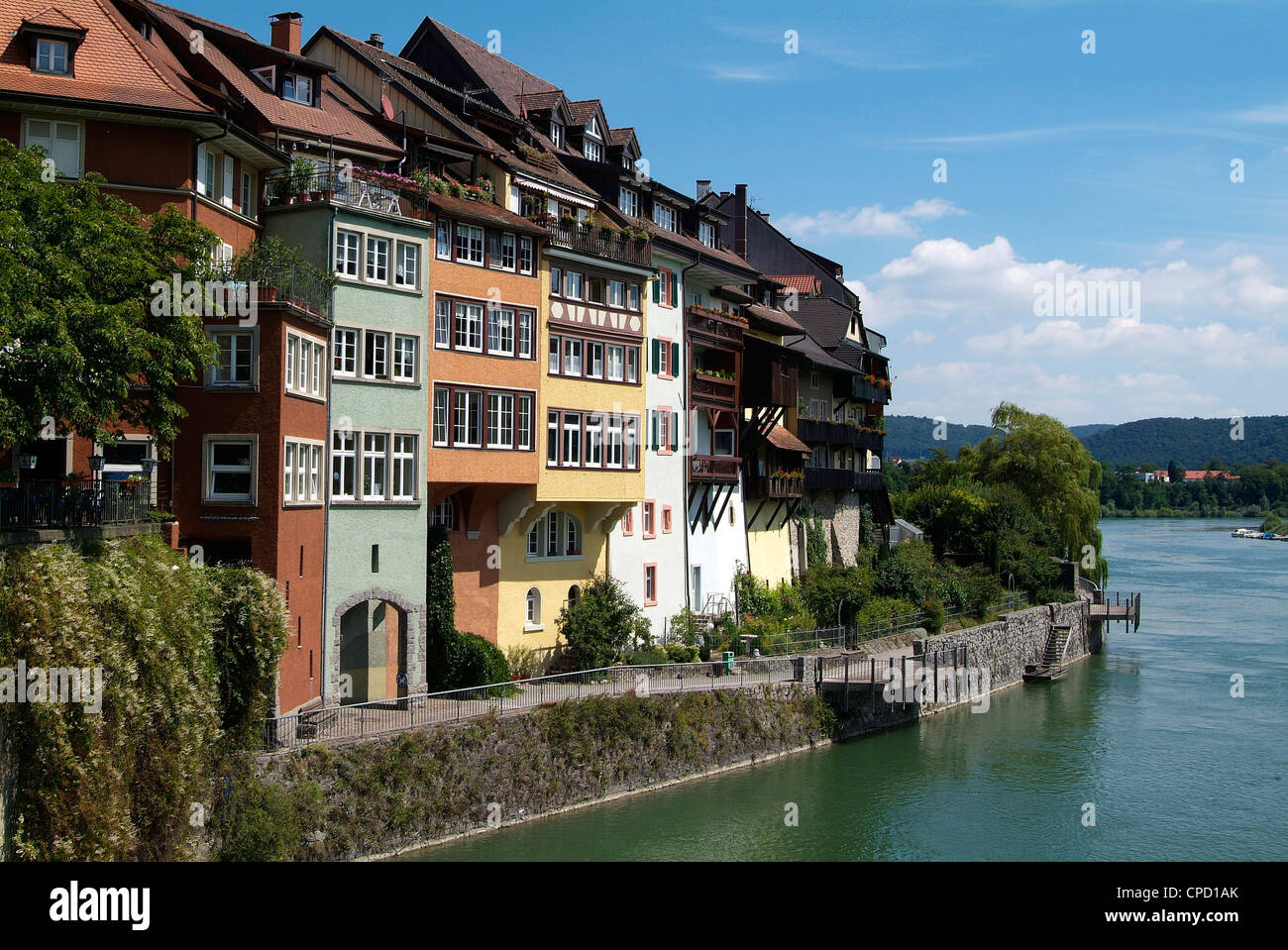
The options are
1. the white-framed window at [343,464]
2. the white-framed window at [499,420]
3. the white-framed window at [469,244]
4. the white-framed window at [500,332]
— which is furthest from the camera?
the white-framed window at [500,332]

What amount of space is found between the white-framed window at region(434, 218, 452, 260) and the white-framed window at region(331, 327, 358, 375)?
417 centimetres

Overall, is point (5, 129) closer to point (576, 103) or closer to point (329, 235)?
point (329, 235)

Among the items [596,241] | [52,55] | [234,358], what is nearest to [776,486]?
[596,241]

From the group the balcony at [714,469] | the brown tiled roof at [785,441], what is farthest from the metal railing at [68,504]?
the brown tiled roof at [785,441]

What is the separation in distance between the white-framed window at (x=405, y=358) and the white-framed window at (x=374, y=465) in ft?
5.69

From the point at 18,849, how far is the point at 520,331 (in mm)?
21965

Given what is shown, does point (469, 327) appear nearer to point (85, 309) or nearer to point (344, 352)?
point (344, 352)

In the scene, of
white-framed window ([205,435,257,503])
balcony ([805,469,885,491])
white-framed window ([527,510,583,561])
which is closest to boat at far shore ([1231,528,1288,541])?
balcony ([805,469,885,491])

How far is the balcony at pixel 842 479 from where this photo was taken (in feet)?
195

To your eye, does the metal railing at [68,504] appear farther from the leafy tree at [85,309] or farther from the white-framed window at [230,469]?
the white-framed window at [230,469]

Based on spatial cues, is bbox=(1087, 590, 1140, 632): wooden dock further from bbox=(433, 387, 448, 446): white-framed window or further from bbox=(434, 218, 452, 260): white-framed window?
bbox=(434, 218, 452, 260): white-framed window

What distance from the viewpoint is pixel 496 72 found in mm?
47500

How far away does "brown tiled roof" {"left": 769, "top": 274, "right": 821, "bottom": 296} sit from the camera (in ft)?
224
